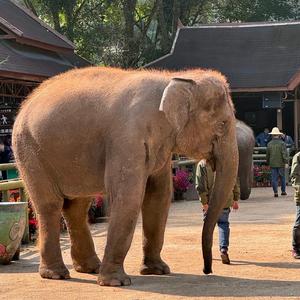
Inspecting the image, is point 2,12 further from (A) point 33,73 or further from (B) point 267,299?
(B) point 267,299

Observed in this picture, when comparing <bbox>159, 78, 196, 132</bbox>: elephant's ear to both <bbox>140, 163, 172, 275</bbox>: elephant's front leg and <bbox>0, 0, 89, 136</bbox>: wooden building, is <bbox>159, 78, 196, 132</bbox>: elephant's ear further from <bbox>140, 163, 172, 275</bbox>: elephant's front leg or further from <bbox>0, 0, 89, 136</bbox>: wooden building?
<bbox>0, 0, 89, 136</bbox>: wooden building

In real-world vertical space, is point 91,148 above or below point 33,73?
below

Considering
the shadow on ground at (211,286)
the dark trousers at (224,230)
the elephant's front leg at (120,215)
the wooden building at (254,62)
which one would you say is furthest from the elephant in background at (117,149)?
the wooden building at (254,62)

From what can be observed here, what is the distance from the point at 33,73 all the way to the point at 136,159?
14.5 meters

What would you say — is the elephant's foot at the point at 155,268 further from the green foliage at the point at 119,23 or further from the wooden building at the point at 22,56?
the green foliage at the point at 119,23

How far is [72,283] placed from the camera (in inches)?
339

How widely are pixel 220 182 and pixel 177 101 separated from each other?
3.01 feet

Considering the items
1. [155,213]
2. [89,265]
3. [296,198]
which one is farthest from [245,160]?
[89,265]

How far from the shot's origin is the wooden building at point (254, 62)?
94.2ft

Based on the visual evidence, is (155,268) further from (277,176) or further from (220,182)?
(277,176)

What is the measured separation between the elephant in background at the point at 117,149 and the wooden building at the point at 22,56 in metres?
11.1

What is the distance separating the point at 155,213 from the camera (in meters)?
9.23

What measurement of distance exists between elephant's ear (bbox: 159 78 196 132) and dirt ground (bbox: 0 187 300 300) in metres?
1.56

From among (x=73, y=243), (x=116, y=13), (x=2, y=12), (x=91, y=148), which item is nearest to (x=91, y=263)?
(x=73, y=243)
